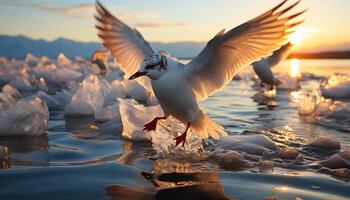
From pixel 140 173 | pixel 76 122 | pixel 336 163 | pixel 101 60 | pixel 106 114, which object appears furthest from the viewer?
pixel 101 60

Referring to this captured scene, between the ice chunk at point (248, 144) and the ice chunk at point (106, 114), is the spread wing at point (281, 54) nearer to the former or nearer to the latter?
the ice chunk at point (106, 114)

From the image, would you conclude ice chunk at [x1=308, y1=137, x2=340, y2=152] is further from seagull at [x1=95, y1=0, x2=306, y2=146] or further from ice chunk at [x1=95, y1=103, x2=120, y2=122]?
ice chunk at [x1=95, y1=103, x2=120, y2=122]

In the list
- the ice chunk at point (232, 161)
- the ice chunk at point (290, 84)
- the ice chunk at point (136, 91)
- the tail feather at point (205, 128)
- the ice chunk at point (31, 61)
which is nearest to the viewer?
the ice chunk at point (232, 161)

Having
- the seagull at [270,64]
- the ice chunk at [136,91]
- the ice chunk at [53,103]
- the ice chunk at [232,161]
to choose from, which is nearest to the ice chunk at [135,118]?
the ice chunk at [232,161]

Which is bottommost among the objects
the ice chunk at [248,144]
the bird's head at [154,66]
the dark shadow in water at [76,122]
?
the dark shadow in water at [76,122]

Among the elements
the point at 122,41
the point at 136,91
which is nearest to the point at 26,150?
the point at 122,41

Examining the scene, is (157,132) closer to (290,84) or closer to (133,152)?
(133,152)

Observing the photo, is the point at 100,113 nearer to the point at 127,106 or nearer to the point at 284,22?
the point at 127,106

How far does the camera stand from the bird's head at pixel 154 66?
195 inches

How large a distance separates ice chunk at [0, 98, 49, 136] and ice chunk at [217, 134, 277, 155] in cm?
259

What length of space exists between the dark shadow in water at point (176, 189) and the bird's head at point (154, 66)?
4.38ft

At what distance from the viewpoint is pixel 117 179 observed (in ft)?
13.0

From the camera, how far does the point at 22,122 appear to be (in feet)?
A: 20.4

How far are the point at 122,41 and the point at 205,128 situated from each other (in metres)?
1.79
